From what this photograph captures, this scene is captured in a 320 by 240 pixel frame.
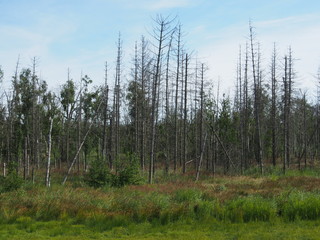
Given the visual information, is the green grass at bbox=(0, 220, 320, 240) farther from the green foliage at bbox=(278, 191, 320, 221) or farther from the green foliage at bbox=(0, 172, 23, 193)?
the green foliage at bbox=(0, 172, 23, 193)

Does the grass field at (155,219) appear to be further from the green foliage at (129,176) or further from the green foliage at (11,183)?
the green foliage at (129,176)

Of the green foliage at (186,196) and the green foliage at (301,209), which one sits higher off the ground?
the green foliage at (301,209)

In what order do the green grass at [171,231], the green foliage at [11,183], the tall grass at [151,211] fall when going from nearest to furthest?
the green grass at [171,231] < the tall grass at [151,211] < the green foliage at [11,183]

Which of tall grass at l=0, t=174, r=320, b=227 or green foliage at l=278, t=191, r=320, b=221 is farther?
green foliage at l=278, t=191, r=320, b=221

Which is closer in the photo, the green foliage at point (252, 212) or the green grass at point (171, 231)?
the green grass at point (171, 231)

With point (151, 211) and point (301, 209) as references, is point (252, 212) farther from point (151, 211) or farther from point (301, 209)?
point (151, 211)

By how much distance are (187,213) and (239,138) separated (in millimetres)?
26195

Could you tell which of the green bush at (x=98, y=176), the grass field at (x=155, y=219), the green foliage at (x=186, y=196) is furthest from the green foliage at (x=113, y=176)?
the grass field at (x=155, y=219)

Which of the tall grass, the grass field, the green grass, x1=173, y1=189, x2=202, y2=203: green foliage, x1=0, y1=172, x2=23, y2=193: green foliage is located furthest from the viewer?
x1=0, y1=172, x2=23, y2=193: green foliage

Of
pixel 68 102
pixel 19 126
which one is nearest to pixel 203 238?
pixel 19 126

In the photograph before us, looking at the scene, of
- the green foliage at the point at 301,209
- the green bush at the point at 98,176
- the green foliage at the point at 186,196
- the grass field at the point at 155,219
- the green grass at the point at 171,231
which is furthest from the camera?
the green bush at the point at 98,176

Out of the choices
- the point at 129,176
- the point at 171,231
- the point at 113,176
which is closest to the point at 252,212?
the point at 171,231

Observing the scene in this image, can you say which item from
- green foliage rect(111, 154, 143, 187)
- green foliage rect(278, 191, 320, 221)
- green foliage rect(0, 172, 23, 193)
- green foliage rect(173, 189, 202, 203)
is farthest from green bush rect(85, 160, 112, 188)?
green foliage rect(278, 191, 320, 221)

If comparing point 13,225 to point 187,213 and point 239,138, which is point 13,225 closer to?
point 187,213
